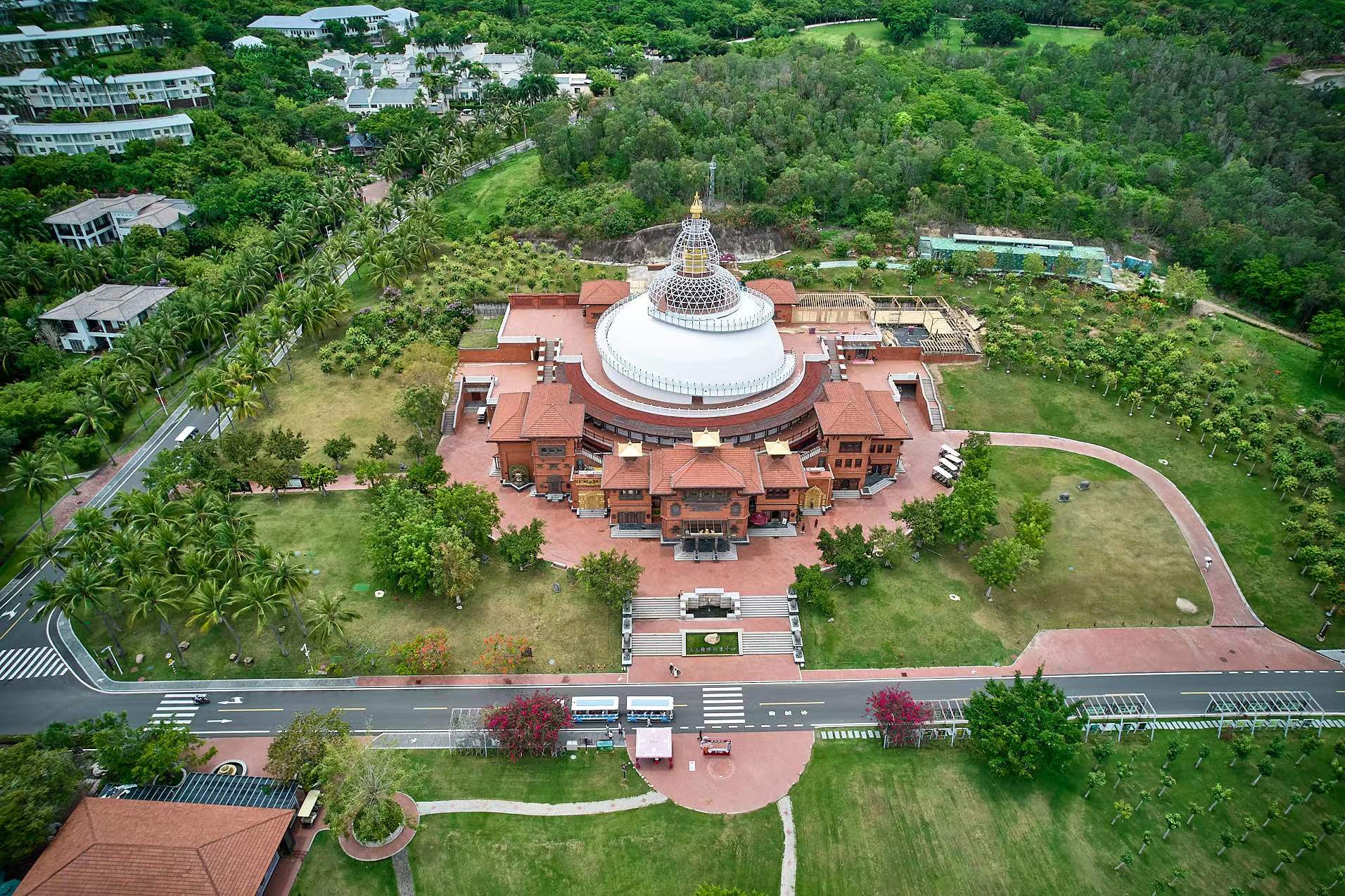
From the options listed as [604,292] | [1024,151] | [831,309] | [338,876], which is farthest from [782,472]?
[1024,151]

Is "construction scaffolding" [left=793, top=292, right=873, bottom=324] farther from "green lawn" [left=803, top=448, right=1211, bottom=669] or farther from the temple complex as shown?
"green lawn" [left=803, top=448, right=1211, bottom=669]

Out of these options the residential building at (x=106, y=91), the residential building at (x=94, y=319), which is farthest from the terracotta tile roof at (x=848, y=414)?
the residential building at (x=106, y=91)

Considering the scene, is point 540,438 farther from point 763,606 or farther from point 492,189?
point 492,189

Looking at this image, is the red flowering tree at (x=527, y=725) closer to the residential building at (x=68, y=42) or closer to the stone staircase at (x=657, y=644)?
the stone staircase at (x=657, y=644)

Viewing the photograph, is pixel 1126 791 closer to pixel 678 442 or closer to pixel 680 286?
pixel 678 442

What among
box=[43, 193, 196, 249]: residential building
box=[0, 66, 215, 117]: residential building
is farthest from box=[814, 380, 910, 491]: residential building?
box=[0, 66, 215, 117]: residential building

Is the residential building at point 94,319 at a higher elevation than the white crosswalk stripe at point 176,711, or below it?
higher
